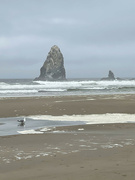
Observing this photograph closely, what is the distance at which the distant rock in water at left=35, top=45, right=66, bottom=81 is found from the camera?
139000 mm

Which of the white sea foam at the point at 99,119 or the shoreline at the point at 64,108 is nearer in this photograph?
the white sea foam at the point at 99,119

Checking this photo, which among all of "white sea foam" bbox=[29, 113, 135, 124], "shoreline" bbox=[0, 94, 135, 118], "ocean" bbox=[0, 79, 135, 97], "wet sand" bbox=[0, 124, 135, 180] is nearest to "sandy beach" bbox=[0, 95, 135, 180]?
"wet sand" bbox=[0, 124, 135, 180]

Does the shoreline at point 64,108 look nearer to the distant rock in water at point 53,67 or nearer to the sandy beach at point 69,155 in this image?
the sandy beach at point 69,155

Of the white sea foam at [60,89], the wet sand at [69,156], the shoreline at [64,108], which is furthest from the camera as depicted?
the white sea foam at [60,89]

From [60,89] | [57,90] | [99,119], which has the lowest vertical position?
[99,119]

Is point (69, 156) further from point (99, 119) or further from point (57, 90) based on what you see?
point (57, 90)

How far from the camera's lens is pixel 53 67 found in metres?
141

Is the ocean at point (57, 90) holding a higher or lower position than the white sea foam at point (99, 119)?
higher

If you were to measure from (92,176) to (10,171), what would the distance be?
1.64 metres

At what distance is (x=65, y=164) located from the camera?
5.94 metres

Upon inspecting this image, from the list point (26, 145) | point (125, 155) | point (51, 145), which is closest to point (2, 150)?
point (26, 145)

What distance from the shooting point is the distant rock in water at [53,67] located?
139 meters

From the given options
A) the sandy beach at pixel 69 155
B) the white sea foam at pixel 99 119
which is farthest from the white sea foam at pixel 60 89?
the sandy beach at pixel 69 155

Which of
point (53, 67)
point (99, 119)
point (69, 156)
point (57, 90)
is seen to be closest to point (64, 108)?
point (99, 119)
